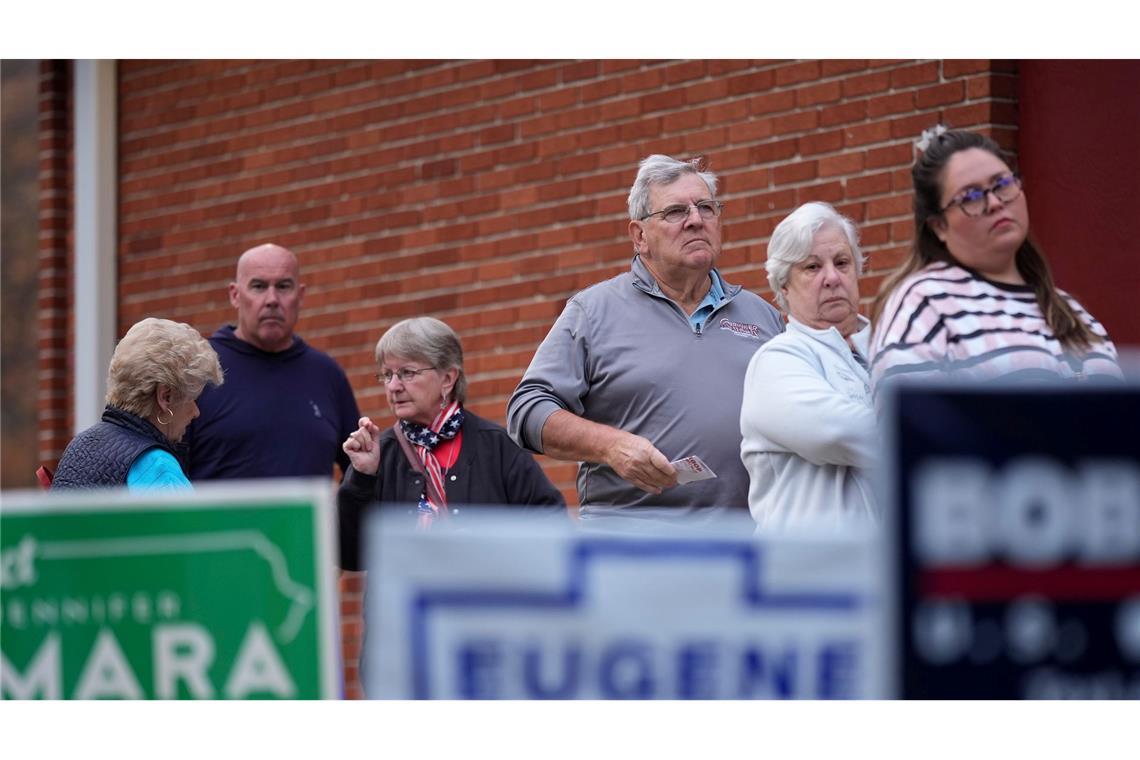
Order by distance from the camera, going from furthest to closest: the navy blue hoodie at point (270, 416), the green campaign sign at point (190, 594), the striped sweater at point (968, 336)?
1. the navy blue hoodie at point (270, 416)
2. the striped sweater at point (968, 336)
3. the green campaign sign at point (190, 594)

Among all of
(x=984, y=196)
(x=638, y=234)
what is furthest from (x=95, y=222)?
(x=984, y=196)

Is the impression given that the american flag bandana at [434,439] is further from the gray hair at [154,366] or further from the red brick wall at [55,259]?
the red brick wall at [55,259]

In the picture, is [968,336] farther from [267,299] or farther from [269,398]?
[267,299]

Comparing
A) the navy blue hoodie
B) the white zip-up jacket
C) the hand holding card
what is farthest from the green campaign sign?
the navy blue hoodie

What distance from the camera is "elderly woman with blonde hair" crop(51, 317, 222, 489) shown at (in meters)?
4.26

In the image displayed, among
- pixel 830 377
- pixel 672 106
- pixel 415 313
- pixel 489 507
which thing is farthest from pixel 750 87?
pixel 830 377

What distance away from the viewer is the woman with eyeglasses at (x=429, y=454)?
494 cm

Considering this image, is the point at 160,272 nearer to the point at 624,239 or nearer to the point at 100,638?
the point at 624,239

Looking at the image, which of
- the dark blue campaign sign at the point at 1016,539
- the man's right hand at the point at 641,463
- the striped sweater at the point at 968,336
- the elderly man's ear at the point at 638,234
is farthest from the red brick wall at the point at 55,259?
the dark blue campaign sign at the point at 1016,539

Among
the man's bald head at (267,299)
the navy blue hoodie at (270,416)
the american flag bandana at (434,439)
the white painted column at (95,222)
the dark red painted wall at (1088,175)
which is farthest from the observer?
the white painted column at (95,222)

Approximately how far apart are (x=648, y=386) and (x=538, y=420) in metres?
0.30

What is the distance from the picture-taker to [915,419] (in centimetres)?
235

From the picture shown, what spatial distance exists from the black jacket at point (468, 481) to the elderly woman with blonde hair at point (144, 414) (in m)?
0.62

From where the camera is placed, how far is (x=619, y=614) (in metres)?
2.36
